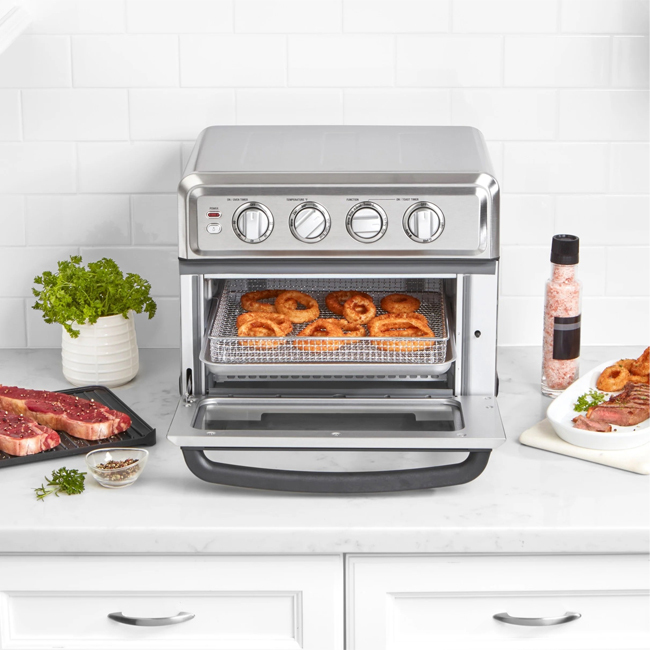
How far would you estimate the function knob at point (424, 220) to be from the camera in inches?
54.6

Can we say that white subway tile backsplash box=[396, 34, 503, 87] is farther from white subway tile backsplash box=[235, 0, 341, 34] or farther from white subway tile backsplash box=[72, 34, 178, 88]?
white subway tile backsplash box=[72, 34, 178, 88]

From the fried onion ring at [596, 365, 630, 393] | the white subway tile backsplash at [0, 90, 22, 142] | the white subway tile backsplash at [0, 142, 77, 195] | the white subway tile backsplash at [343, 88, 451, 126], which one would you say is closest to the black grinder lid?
the fried onion ring at [596, 365, 630, 393]

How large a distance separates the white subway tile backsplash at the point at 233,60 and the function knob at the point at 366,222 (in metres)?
0.54

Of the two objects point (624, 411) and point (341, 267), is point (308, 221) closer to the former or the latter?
point (341, 267)

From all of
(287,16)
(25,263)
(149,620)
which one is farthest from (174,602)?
(287,16)

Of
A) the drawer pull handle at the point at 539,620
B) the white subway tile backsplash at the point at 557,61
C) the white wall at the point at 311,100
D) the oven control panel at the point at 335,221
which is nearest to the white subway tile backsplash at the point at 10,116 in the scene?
the white wall at the point at 311,100

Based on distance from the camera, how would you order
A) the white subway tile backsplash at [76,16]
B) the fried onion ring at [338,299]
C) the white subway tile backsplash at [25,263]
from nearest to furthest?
the fried onion ring at [338,299] < the white subway tile backsplash at [76,16] < the white subway tile backsplash at [25,263]

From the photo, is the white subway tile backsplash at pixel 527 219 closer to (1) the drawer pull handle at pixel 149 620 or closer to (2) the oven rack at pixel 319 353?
(2) the oven rack at pixel 319 353

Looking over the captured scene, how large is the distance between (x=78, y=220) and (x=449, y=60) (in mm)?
810

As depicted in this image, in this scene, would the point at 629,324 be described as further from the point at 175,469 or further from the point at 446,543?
the point at 175,469

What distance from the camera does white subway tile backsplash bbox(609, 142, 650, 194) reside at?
185 centimetres

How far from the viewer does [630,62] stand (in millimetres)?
1807

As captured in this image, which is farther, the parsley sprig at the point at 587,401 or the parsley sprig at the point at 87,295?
the parsley sprig at the point at 87,295

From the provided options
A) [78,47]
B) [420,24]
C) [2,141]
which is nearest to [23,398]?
[2,141]
